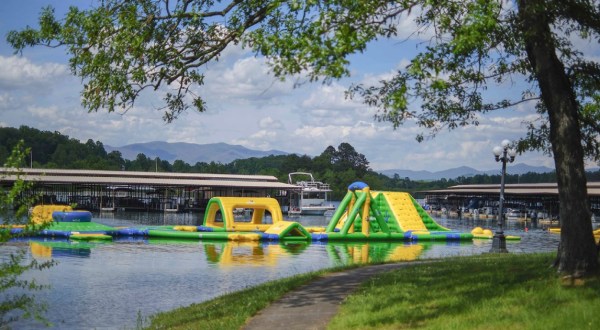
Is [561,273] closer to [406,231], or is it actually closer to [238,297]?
[238,297]

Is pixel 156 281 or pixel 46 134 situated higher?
pixel 46 134

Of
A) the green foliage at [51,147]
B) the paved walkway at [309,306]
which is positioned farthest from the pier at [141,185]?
the paved walkway at [309,306]

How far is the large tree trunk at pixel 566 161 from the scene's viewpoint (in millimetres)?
11812

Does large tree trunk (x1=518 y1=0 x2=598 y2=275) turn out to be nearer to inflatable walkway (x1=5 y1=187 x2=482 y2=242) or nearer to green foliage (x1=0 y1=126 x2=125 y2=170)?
inflatable walkway (x1=5 y1=187 x2=482 y2=242)

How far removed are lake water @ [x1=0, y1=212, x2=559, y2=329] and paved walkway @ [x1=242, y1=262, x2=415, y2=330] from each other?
359 centimetres

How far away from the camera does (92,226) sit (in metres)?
42.0

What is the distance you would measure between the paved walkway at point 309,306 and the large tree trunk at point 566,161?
12.8 ft

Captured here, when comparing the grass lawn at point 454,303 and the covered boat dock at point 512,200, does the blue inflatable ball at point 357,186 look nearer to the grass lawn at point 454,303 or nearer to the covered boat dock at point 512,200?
the grass lawn at point 454,303

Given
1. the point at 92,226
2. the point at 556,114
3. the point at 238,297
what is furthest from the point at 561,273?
the point at 92,226

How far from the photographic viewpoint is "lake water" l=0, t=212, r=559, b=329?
17.2 metres

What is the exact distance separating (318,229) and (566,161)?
3545 cm

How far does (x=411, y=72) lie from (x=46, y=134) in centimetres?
16421

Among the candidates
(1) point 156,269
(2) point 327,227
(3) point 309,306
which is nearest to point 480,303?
(3) point 309,306

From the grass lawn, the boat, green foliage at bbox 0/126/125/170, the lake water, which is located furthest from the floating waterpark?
green foliage at bbox 0/126/125/170
